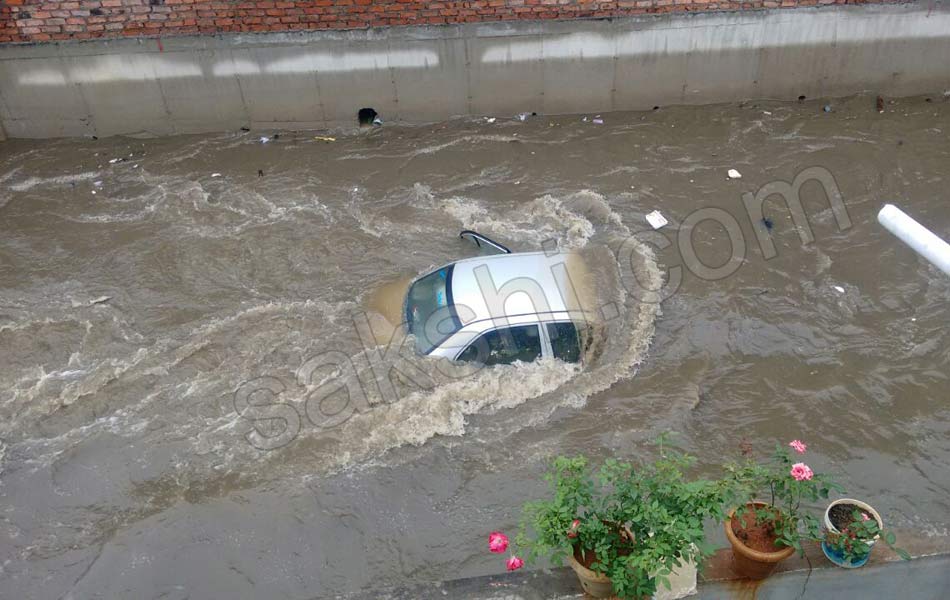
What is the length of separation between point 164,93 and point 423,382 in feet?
22.9

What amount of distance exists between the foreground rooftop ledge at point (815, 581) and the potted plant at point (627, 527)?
26 cm

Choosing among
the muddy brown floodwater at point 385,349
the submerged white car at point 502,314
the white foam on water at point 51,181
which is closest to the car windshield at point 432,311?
the submerged white car at point 502,314

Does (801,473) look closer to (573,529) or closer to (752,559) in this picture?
(752,559)

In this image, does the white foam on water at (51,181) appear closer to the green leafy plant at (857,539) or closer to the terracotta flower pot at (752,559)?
the terracotta flower pot at (752,559)

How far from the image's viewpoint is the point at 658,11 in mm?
10422

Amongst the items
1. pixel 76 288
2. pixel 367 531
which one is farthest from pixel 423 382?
pixel 76 288

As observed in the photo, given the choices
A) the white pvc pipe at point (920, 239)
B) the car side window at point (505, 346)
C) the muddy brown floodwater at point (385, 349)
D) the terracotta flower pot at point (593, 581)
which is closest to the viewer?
the white pvc pipe at point (920, 239)

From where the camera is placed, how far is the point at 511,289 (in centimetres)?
630

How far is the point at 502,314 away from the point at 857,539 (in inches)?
127

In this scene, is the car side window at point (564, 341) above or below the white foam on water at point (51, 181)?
below

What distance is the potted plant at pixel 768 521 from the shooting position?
362cm

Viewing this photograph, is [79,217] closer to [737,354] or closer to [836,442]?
[737,354]

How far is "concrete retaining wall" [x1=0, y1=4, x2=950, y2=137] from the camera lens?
10.3 meters

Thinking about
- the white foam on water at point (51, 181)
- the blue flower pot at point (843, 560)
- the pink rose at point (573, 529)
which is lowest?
the blue flower pot at point (843, 560)
